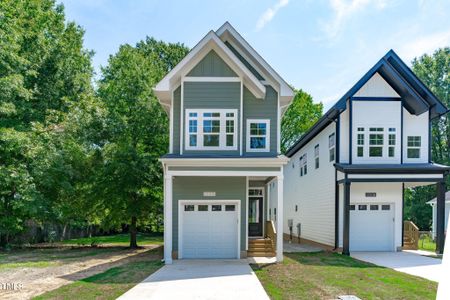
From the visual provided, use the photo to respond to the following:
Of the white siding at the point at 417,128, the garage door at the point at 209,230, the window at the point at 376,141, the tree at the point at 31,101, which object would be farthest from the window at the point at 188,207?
the white siding at the point at 417,128

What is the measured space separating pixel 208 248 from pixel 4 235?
11209 mm

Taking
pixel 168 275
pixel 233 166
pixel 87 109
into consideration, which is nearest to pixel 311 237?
pixel 233 166

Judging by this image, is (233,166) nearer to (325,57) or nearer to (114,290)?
(325,57)

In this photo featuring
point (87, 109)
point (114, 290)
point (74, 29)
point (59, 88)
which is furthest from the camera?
point (74, 29)

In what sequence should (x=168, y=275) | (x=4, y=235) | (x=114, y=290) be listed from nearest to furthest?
(x=114, y=290) → (x=168, y=275) → (x=4, y=235)

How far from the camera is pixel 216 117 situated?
15.1 meters

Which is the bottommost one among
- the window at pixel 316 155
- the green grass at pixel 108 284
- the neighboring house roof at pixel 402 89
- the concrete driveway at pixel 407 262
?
the concrete driveway at pixel 407 262

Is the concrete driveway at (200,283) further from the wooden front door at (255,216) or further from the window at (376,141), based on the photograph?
the window at (376,141)

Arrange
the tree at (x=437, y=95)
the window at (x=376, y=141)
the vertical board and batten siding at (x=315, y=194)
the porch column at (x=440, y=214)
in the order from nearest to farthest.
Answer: the porch column at (x=440, y=214) < the window at (x=376, y=141) < the vertical board and batten siding at (x=315, y=194) < the tree at (x=437, y=95)

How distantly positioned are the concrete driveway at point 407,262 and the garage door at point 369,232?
84 centimetres

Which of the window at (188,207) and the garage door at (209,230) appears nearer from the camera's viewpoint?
the garage door at (209,230)

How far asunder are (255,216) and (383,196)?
19.1 feet

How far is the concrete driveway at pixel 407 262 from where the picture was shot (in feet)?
38.9

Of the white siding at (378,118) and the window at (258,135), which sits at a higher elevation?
the white siding at (378,118)
